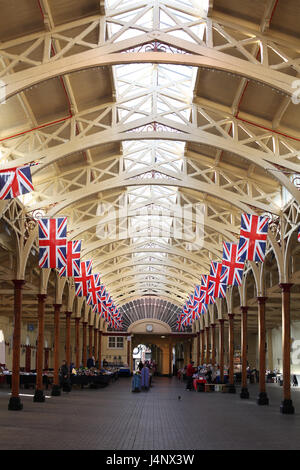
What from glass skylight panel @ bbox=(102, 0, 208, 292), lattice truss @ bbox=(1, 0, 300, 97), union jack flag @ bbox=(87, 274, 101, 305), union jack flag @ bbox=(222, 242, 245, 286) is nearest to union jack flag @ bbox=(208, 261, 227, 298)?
glass skylight panel @ bbox=(102, 0, 208, 292)

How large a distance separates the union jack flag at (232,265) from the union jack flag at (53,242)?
7.04 meters

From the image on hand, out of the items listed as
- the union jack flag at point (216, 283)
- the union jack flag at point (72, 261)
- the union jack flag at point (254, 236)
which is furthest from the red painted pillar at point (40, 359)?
the union jack flag at point (254, 236)

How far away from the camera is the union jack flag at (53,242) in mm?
22453

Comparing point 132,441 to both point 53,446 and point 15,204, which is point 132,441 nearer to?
point 53,446

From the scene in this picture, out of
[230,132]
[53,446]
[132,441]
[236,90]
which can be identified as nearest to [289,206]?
[230,132]

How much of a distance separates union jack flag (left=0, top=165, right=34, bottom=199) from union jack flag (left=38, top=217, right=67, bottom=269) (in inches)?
191

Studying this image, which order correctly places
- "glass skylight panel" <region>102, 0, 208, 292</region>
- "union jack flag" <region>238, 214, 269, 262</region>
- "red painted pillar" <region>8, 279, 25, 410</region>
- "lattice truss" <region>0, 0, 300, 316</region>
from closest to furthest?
"lattice truss" <region>0, 0, 300, 316</region> → "glass skylight panel" <region>102, 0, 208, 292</region> → "union jack flag" <region>238, 214, 269, 262</region> → "red painted pillar" <region>8, 279, 25, 410</region>

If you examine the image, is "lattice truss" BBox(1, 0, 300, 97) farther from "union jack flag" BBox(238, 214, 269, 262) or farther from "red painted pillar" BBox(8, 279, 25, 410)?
"red painted pillar" BBox(8, 279, 25, 410)

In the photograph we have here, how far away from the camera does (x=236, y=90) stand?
20.8 metres

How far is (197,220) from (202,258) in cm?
1162

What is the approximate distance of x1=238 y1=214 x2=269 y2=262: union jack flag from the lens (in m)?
22.0

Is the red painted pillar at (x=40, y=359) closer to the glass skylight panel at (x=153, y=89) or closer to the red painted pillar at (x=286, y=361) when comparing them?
the glass skylight panel at (x=153, y=89)

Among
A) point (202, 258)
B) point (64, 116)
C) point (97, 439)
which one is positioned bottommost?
point (97, 439)

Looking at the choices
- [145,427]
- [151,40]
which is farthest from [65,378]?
[151,40]
